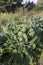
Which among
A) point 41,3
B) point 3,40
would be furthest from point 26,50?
point 41,3

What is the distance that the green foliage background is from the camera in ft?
26.8

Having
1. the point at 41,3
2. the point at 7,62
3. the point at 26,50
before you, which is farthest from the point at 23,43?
the point at 41,3

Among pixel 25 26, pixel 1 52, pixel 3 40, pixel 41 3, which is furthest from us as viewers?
pixel 41 3

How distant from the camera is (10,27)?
921cm

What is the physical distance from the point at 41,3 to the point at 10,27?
140 feet

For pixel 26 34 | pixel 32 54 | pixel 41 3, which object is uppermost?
pixel 26 34

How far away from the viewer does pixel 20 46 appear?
844 centimetres

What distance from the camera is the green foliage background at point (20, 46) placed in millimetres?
8172

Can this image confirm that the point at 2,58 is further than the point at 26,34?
No

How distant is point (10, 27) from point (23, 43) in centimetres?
97

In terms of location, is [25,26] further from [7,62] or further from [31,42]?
[7,62]

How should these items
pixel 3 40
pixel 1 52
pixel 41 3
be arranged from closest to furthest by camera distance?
1. pixel 1 52
2. pixel 3 40
3. pixel 41 3

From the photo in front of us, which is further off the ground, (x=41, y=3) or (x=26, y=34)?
(x=26, y=34)

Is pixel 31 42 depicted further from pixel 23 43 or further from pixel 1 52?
pixel 1 52
